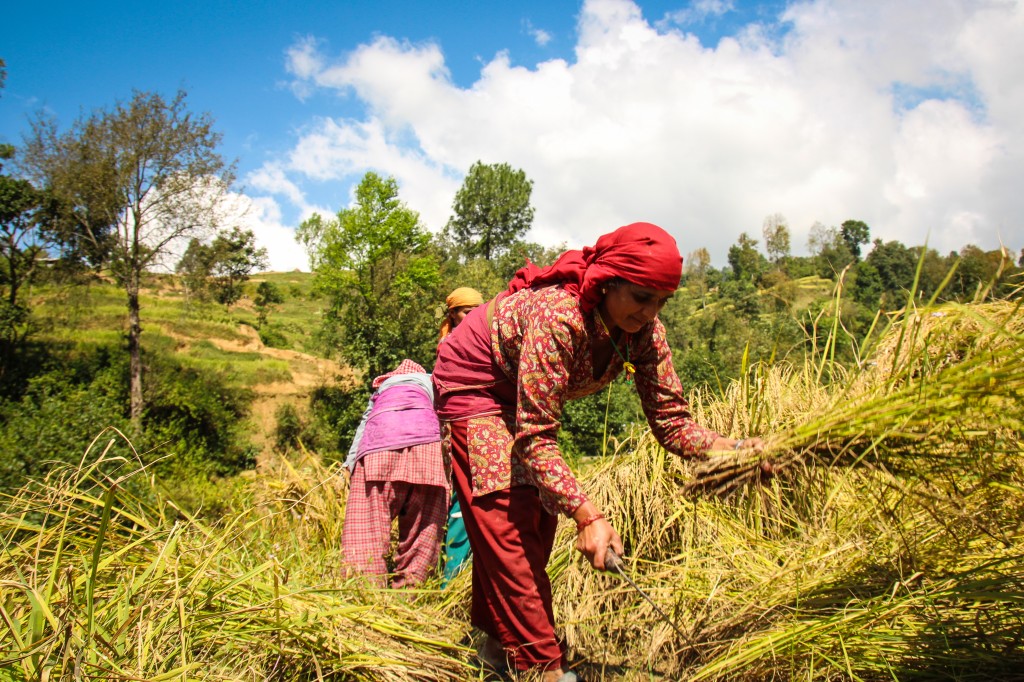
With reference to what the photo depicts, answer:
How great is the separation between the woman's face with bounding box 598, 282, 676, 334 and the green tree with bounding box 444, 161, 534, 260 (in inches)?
1514

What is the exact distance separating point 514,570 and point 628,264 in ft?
3.14

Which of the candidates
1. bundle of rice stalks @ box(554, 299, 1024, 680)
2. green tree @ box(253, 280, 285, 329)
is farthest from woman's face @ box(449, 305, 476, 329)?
green tree @ box(253, 280, 285, 329)

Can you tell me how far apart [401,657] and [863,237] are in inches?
2602

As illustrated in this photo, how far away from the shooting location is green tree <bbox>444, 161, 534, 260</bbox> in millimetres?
39906

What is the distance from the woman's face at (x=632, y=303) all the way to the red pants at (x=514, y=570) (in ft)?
2.04

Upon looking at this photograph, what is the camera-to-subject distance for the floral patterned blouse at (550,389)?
1.62m

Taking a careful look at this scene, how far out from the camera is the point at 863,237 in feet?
188

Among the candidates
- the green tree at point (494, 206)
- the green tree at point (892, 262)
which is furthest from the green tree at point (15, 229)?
the green tree at point (892, 262)

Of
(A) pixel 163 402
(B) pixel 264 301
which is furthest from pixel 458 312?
(B) pixel 264 301

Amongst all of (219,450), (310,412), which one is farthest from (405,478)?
(310,412)

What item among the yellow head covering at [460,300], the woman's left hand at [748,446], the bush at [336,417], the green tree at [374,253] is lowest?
the bush at [336,417]

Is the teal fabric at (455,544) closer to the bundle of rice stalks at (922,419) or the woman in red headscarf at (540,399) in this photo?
the woman in red headscarf at (540,399)

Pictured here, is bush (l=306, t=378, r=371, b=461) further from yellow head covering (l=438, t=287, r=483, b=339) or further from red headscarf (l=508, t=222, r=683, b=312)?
red headscarf (l=508, t=222, r=683, b=312)

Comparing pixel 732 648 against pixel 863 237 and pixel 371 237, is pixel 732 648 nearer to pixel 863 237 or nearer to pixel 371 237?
pixel 371 237
